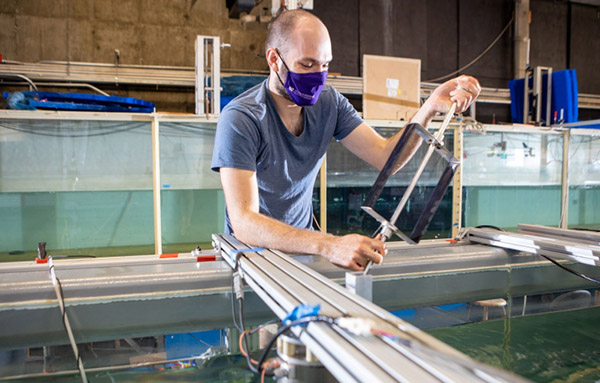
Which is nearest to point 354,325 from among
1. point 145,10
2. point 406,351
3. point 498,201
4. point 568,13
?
point 406,351

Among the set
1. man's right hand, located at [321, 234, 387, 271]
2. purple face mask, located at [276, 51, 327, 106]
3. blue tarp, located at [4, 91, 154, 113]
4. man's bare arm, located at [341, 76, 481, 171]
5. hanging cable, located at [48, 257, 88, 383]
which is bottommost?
hanging cable, located at [48, 257, 88, 383]

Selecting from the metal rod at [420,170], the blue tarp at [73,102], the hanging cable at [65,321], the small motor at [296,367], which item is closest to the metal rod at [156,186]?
the blue tarp at [73,102]

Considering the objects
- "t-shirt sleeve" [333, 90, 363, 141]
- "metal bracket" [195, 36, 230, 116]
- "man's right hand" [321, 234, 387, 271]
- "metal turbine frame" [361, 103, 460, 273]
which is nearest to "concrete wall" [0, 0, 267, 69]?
"metal bracket" [195, 36, 230, 116]

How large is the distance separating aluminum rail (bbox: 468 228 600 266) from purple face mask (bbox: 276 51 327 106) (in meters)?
0.65

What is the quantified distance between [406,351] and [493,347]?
0.83m

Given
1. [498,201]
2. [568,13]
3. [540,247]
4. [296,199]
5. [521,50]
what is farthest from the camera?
[568,13]

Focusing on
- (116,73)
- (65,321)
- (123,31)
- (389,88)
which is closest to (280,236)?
(65,321)

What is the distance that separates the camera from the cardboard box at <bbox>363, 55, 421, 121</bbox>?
3514 mm

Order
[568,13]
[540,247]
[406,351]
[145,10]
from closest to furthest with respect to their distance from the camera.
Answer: [406,351]
[540,247]
[145,10]
[568,13]

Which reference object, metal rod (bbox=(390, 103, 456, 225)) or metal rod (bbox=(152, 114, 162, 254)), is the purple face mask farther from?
metal rod (bbox=(152, 114, 162, 254))

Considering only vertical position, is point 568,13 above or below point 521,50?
above

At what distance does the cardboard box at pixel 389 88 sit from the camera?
138 inches

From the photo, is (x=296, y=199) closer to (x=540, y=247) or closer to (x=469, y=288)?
(x=469, y=288)

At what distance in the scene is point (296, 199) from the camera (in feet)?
4.25
